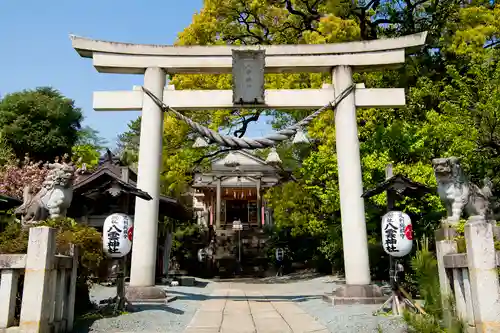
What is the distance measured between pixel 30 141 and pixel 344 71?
22.5m

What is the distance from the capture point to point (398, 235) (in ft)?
23.9

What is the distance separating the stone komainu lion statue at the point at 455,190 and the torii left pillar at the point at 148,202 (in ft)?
20.6

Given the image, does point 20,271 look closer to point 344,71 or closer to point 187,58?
point 187,58

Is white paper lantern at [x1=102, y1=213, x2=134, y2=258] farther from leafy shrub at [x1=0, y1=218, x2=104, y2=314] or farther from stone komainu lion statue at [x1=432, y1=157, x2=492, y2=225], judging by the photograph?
stone komainu lion statue at [x1=432, y1=157, x2=492, y2=225]

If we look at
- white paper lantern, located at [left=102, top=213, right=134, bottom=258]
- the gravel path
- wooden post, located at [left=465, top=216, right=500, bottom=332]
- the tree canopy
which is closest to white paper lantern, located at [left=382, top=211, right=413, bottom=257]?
the gravel path

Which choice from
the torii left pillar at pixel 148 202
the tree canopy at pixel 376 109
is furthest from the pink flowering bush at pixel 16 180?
the torii left pillar at pixel 148 202

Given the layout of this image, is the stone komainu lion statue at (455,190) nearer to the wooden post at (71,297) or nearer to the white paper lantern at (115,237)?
the white paper lantern at (115,237)

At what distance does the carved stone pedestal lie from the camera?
873cm

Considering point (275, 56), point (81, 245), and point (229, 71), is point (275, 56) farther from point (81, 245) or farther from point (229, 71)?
point (81, 245)

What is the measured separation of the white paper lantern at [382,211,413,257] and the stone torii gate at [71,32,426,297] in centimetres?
223

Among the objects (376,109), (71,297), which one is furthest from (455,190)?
(376,109)

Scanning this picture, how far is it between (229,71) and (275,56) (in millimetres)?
1276

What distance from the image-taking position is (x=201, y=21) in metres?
16.6

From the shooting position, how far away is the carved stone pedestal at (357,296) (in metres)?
8.73
